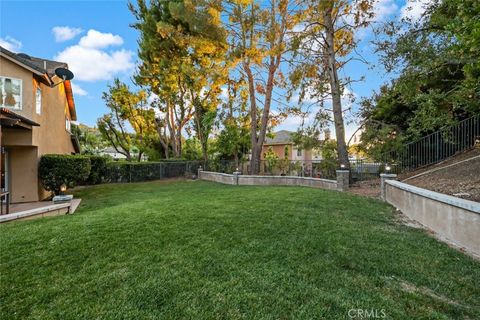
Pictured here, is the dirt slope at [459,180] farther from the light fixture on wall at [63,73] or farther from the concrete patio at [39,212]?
the light fixture on wall at [63,73]

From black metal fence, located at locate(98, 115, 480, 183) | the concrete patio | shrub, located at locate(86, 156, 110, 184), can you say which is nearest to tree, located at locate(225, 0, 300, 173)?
black metal fence, located at locate(98, 115, 480, 183)

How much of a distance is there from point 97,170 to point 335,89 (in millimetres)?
14476

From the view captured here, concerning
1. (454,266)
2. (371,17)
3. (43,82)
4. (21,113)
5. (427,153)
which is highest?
(371,17)

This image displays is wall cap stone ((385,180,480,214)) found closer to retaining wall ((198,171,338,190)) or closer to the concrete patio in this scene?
retaining wall ((198,171,338,190))

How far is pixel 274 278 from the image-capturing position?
296 centimetres

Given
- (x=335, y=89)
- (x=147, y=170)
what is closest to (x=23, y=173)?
(x=147, y=170)

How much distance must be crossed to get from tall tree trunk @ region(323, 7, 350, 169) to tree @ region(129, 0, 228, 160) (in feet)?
19.5

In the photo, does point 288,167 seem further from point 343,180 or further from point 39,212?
point 39,212

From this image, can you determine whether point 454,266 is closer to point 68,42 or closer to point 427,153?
point 427,153

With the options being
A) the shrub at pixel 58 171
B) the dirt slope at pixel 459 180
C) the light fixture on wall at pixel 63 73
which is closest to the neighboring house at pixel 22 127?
the shrub at pixel 58 171

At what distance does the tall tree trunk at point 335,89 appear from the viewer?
1185 cm

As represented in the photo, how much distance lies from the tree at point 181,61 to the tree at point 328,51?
5189 millimetres

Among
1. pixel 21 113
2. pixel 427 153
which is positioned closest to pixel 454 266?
pixel 427 153

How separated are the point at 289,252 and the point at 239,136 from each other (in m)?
17.3
